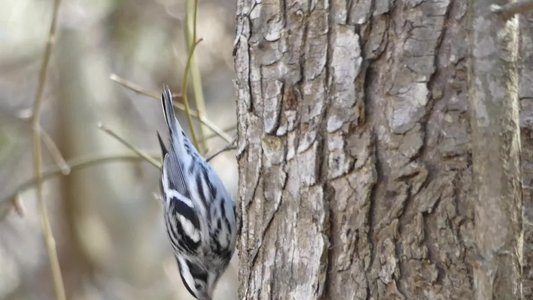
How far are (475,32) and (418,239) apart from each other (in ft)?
1.55

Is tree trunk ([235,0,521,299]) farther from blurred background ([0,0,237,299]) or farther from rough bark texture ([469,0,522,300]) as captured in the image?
blurred background ([0,0,237,299])

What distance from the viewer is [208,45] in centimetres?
541

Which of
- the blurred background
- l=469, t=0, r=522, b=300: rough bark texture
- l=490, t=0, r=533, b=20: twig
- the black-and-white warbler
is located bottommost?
l=469, t=0, r=522, b=300: rough bark texture

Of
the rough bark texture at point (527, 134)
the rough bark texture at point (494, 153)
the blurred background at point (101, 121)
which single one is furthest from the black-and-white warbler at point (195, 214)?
the rough bark texture at point (494, 153)

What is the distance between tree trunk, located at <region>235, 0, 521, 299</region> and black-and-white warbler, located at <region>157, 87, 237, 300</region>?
1211 millimetres

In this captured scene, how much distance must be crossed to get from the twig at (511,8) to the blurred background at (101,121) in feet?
12.4

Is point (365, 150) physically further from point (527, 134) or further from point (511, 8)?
point (511, 8)

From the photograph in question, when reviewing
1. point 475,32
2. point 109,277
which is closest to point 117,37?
point 109,277

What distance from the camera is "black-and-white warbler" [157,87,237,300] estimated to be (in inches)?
128

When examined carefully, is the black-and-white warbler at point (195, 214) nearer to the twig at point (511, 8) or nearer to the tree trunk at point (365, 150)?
the tree trunk at point (365, 150)

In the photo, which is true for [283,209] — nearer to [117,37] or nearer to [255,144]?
[255,144]

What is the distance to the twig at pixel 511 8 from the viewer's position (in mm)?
1354

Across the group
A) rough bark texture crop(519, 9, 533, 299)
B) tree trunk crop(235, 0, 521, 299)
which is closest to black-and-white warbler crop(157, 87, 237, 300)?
tree trunk crop(235, 0, 521, 299)

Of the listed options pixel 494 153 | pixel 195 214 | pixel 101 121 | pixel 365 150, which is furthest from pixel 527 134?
pixel 101 121
